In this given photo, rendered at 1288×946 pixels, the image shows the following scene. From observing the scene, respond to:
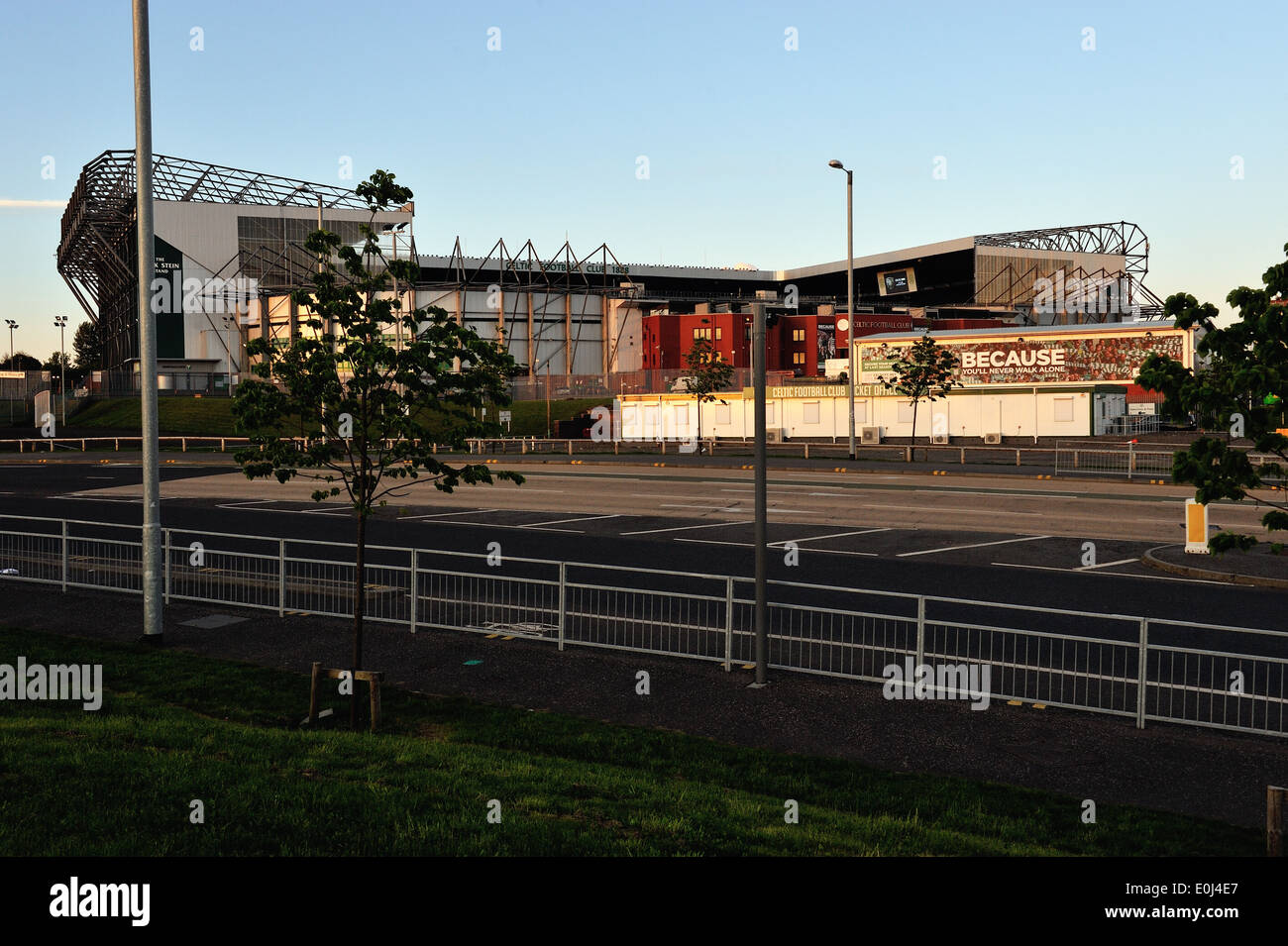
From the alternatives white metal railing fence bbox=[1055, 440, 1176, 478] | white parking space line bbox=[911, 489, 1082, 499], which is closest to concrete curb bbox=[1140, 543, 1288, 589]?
white parking space line bbox=[911, 489, 1082, 499]

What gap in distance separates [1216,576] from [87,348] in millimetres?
189393

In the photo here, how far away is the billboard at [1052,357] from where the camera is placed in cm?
5584

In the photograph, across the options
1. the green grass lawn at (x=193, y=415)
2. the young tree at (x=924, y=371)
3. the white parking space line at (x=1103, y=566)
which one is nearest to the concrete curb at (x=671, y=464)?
the young tree at (x=924, y=371)

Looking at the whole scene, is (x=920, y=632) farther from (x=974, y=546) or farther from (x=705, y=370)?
(x=705, y=370)

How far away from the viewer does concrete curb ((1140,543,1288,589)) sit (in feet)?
58.9

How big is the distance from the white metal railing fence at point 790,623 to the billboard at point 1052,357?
1665 inches

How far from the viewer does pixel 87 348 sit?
581 ft

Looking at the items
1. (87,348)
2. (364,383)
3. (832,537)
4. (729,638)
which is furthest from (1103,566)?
(87,348)

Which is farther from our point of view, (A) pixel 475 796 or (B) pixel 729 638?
(B) pixel 729 638

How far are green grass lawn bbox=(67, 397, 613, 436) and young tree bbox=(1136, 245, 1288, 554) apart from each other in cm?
6357

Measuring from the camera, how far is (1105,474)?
124 ft

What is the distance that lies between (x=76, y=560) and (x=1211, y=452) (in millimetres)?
18696
